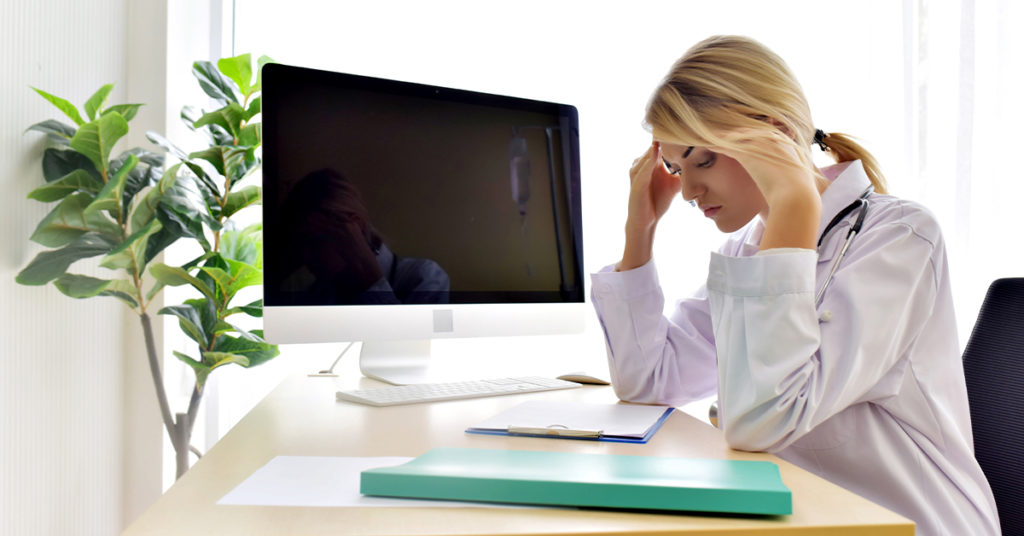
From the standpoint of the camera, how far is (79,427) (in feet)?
5.23

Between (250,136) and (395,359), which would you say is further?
(250,136)

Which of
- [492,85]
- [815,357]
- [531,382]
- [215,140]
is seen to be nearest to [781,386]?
[815,357]

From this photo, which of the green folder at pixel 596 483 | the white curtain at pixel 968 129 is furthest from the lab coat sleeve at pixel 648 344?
the white curtain at pixel 968 129

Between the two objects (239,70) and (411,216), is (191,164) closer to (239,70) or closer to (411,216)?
(239,70)

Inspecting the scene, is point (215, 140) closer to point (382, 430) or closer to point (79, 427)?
point (79, 427)

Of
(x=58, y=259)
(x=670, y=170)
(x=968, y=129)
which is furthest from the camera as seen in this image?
(x=968, y=129)

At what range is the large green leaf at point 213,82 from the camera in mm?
1678

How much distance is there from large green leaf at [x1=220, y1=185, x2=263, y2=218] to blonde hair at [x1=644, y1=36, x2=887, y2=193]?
991 millimetres

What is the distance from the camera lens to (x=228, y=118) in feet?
5.49

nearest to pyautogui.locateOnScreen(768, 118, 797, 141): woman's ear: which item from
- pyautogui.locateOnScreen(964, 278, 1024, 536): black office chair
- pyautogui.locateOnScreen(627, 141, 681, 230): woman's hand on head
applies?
pyautogui.locateOnScreen(627, 141, 681, 230): woman's hand on head

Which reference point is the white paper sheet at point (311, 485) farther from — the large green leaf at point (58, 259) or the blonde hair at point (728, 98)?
the large green leaf at point (58, 259)

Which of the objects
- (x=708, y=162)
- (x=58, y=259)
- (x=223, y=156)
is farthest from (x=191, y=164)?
(x=708, y=162)

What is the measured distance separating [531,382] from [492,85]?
4.01 ft

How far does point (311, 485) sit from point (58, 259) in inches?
40.3
